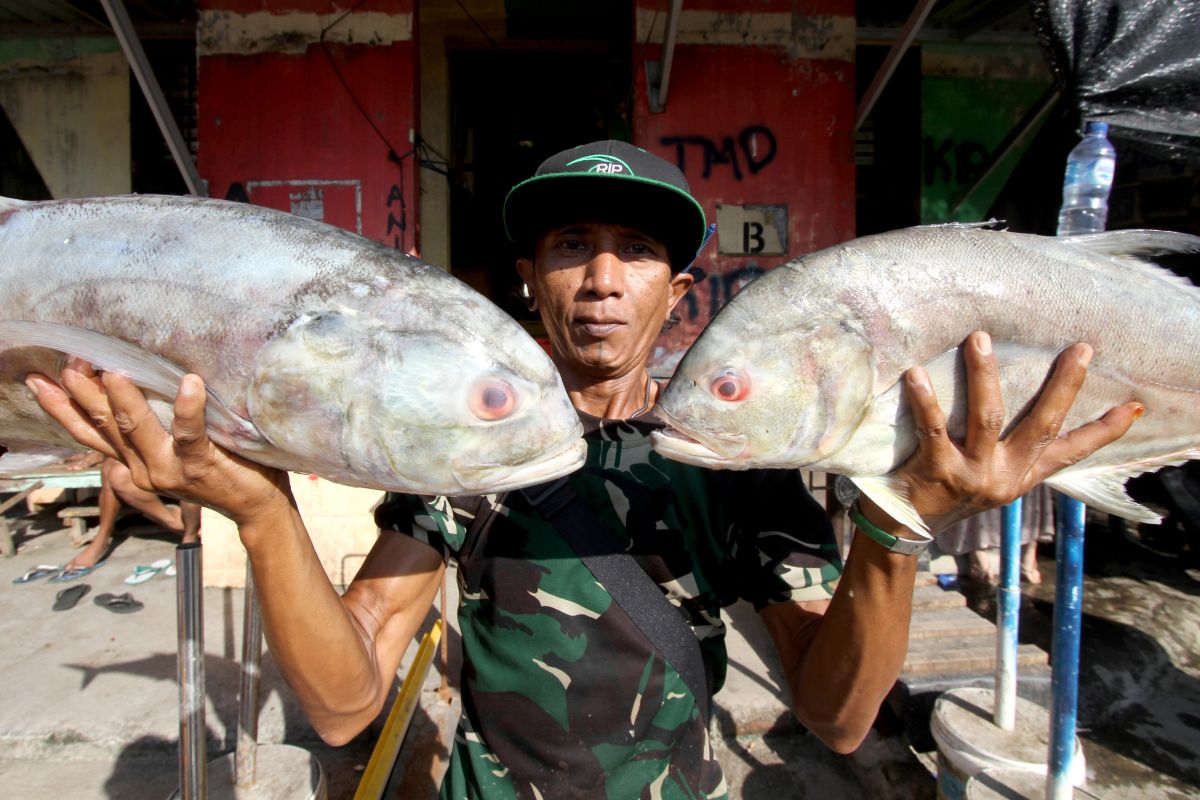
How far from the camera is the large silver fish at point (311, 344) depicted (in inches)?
50.4

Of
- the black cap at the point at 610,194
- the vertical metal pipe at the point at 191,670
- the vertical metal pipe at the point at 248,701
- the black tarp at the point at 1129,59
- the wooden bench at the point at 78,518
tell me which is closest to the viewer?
the black cap at the point at 610,194

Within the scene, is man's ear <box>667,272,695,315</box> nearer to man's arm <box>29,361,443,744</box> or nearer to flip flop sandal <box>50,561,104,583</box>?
man's arm <box>29,361,443,744</box>

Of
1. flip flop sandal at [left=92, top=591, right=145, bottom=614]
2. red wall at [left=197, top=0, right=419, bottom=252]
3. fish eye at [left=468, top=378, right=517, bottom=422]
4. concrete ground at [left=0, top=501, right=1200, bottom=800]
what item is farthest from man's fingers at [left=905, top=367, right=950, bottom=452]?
flip flop sandal at [left=92, top=591, right=145, bottom=614]

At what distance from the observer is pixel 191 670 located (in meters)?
1.97

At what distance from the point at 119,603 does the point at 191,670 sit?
149 inches

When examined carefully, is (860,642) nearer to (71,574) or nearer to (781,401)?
(781,401)

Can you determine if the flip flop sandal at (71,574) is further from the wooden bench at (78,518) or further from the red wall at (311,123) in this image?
the red wall at (311,123)

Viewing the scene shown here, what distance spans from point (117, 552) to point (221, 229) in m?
6.16

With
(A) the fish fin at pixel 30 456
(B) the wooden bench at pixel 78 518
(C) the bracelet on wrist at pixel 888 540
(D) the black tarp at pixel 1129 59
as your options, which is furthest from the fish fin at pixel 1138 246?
(B) the wooden bench at pixel 78 518

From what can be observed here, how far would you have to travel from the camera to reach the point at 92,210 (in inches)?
56.3

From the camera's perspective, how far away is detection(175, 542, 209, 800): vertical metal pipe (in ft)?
6.19

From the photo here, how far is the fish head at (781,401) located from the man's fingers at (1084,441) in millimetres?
443

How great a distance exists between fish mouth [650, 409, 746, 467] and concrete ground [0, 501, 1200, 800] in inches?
94.9

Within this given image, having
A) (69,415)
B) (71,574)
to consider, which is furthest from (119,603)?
(69,415)
